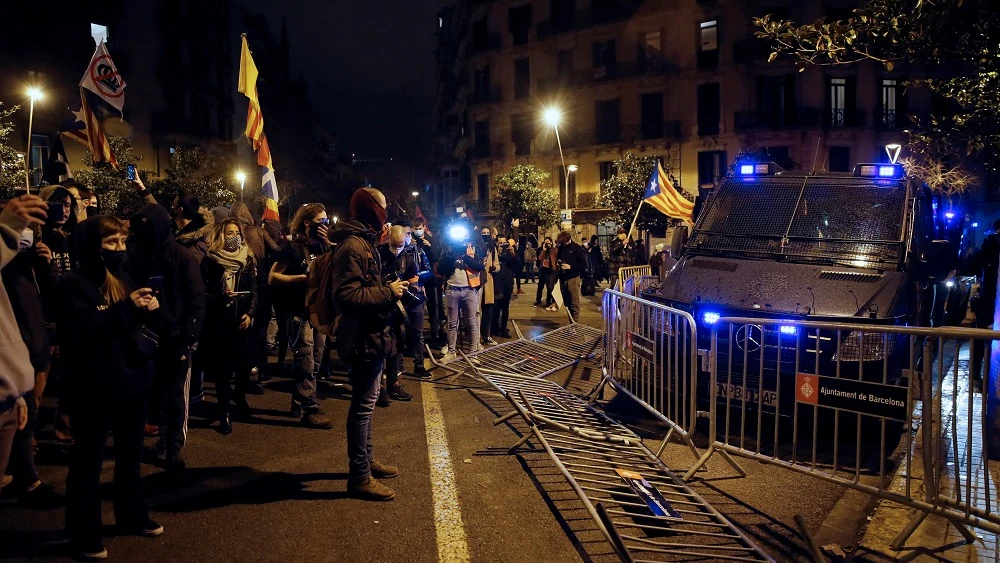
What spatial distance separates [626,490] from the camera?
4621 mm

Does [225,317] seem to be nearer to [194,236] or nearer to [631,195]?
[194,236]

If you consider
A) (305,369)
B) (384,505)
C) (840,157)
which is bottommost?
(384,505)

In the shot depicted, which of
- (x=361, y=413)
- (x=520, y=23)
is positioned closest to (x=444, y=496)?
(x=361, y=413)

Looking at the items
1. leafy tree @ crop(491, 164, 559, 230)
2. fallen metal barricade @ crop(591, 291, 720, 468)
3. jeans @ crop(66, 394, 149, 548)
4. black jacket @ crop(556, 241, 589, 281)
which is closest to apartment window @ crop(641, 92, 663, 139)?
leafy tree @ crop(491, 164, 559, 230)

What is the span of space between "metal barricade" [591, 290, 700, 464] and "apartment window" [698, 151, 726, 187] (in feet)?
121

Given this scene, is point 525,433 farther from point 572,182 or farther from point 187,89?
point 187,89

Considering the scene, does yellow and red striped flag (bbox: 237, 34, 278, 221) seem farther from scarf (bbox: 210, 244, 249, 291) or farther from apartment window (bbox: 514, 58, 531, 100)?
apartment window (bbox: 514, 58, 531, 100)

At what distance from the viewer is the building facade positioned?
3975cm

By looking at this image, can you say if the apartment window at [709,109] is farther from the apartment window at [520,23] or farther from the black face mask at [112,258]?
the black face mask at [112,258]

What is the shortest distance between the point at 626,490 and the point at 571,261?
8.29 m

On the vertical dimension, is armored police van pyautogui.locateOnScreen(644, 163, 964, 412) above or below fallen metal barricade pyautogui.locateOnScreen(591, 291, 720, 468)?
above

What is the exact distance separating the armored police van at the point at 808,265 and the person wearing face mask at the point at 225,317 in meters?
3.95

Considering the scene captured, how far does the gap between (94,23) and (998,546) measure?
41.9m

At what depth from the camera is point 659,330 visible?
19.6 feet
